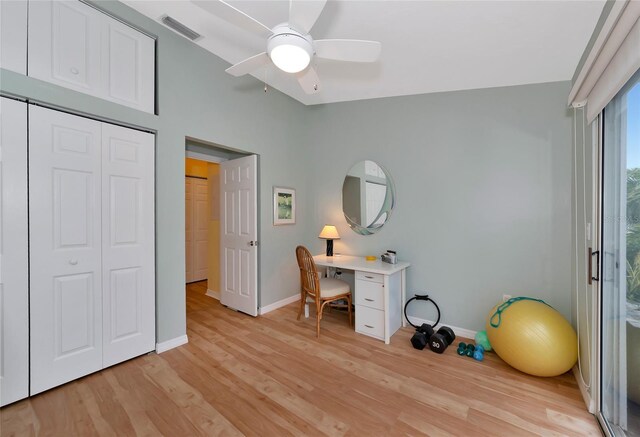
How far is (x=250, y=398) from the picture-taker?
1.85 metres

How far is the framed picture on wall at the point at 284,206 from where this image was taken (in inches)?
139

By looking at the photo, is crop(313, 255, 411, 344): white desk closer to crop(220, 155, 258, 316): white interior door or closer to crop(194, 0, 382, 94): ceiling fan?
crop(220, 155, 258, 316): white interior door

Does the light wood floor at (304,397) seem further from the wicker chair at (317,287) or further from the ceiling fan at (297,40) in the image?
the ceiling fan at (297,40)

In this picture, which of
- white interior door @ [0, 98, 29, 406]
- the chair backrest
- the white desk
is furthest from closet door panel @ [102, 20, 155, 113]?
the white desk

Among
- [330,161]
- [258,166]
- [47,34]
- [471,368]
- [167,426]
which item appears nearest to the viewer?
[167,426]

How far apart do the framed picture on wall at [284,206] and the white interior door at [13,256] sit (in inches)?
88.1

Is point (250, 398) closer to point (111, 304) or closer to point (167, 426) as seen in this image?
point (167, 426)

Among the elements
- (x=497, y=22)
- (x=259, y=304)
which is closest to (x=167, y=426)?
(x=259, y=304)

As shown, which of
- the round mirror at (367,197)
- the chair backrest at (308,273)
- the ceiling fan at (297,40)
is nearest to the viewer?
the ceiling fan at (297,40)

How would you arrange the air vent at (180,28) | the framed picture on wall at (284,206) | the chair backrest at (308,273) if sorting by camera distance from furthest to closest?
the framed picture on wall at (284,206), the chair backrest at (308,273), the air vent at (180,28)

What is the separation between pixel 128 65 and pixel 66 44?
0.38 metres

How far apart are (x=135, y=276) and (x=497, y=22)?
3.51 meters

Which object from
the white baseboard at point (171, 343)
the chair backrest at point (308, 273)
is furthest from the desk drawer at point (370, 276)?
the white baseboard at point (171, 343)

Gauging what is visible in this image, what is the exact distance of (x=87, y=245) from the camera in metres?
2.02
